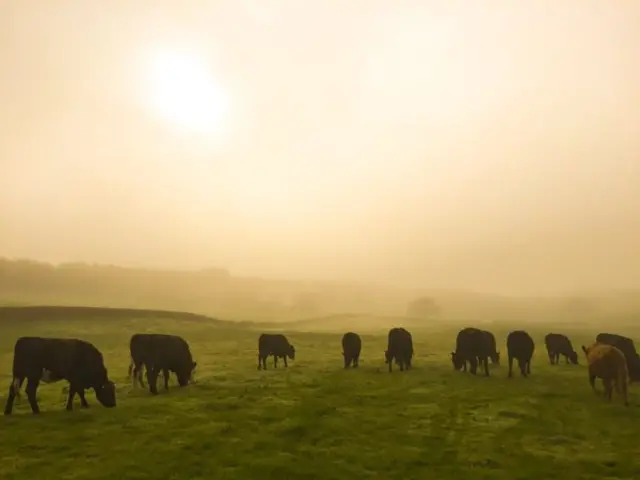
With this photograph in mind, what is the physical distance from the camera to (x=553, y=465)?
535 inches

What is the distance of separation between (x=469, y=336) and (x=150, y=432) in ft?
61.1

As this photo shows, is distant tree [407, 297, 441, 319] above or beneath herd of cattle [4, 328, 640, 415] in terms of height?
above

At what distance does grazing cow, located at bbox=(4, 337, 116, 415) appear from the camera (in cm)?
1895

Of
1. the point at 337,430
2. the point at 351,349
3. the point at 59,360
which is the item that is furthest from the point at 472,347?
the point at 59,360

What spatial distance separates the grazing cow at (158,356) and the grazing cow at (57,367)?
316 centimetres

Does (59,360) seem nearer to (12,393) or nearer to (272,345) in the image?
(12,393)

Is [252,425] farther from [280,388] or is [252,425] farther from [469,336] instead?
[469,336]

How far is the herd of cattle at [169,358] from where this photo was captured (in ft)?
62.9

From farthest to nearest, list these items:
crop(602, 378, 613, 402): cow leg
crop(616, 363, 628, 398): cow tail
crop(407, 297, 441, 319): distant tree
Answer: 1. crop(407, 297, 441, 319): distant tree
2. crop(602, 378, 613, 402): cow leg
3. crop(616, 363, 628, 398): cow tail

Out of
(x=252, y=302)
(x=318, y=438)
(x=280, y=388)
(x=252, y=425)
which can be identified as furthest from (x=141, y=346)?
(x=252, y=302)

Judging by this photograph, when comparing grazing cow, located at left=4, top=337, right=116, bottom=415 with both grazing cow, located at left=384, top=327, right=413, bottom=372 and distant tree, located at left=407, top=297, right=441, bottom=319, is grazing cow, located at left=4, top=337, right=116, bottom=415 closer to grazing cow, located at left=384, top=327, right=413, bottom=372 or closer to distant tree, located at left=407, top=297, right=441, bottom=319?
grazing cow, located at left=384, top=327, right=413, bottom=372

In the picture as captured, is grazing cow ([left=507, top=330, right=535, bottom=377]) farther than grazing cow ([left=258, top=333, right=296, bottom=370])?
No

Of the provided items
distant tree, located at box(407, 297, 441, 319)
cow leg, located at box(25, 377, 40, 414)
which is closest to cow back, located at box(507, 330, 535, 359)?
cow leg, located at box(25, 377, 40, 414)

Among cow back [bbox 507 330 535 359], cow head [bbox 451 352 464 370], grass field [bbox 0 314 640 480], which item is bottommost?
grass field [bbox 0 314 640 480]
